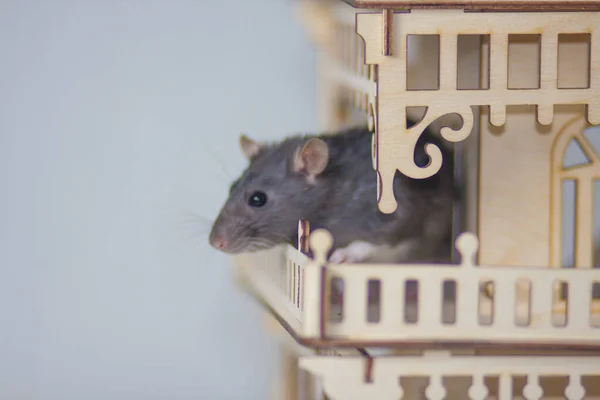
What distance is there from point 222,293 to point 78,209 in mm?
420

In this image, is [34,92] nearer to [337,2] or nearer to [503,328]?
[337,2]

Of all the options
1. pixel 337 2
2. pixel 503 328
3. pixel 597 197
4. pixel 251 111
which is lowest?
pixel 503 328

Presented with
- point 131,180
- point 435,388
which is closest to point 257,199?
point 435,388

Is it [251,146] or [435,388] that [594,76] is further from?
[251,146]

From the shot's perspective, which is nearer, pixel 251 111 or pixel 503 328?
pixel 503 328

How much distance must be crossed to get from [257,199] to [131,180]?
2.65 feet

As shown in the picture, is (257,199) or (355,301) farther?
(257,199)

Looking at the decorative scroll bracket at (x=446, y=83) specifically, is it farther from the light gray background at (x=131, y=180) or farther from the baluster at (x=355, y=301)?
the light gray background at (x=131, y=180)

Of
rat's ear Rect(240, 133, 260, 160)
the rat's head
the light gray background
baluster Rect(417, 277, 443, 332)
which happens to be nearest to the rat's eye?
the rat's head

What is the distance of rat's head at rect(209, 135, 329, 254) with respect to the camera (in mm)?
1826

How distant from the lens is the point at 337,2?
2.23m

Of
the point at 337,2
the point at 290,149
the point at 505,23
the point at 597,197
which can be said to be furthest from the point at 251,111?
the point at 505,23

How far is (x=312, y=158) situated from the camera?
1.80 meters

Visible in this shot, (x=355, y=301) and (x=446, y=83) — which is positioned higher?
(x=446, y=83)
